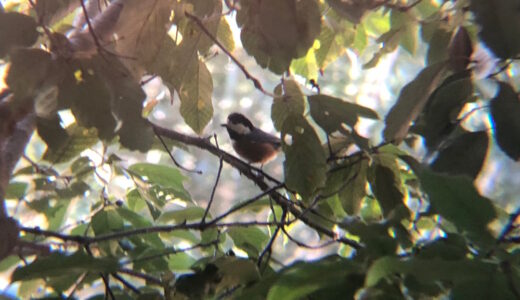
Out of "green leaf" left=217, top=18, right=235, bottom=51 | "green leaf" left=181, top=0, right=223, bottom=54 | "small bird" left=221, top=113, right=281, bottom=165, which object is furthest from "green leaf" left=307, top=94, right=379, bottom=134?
"small bird" left=221, top=113, right=281, bottom=165

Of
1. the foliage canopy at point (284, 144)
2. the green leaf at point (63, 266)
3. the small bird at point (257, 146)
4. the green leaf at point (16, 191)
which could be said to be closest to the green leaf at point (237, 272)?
the foliage canopy at point (284, 144)

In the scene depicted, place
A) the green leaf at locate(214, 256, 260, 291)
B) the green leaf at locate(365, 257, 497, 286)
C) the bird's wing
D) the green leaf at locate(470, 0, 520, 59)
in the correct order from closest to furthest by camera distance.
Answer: the green leaf at locate(365, 257, 497, 286) < the green leaf at locate(470, 0, 520, 59) < the green leaf at locate(214, 256, 260, 291) < the bird's wing

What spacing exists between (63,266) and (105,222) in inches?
14.3

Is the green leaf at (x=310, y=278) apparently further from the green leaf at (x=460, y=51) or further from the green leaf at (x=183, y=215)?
the green leaf at (x=183, y=215)

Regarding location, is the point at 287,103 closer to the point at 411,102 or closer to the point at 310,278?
the point at 411,102

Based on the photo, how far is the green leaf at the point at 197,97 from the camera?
1.00 m

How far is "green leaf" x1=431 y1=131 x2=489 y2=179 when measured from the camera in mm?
707

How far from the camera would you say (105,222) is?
1021 mm

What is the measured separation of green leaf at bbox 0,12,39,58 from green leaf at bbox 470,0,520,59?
52cm

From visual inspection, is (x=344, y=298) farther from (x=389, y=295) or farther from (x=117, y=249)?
(x=117, y=249)

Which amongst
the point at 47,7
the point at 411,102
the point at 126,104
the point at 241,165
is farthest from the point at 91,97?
the point at 241,165

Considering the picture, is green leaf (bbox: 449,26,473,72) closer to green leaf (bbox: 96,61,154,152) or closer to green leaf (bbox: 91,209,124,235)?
green leaf (bbox: 96,61,154,152)

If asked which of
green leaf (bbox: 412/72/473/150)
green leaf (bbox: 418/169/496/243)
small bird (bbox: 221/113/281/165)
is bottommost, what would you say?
green leaf (bbox: 418/169/496/243)

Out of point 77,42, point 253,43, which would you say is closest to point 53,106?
point 77,42
